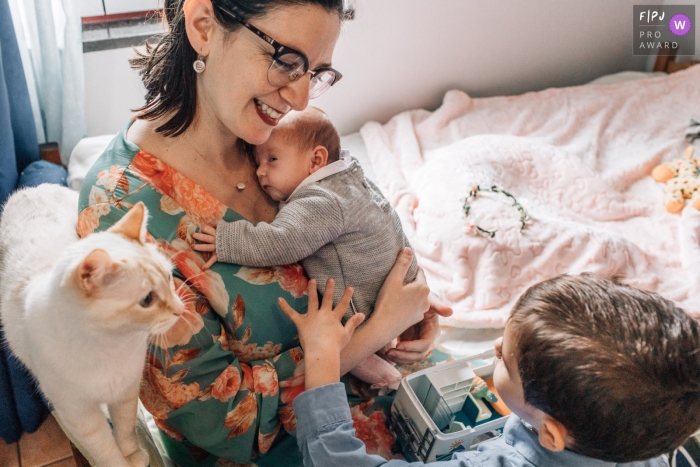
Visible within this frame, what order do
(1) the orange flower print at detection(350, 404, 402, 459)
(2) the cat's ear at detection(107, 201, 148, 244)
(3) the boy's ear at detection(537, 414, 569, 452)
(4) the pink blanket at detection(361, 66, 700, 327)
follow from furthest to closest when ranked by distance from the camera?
(4) the pink blanket at detection(361, 66, 700, 327)
(1) the orange flower print at detection(350, 404, 402, 459)
(3) the boy's ear at detection(537, 414, 569, 452)
(2) the cat's ear at detection(107, 201, 148, 244)

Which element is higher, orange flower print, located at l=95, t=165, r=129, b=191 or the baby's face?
orange flower print, located at l=95, t=165, r=129, b=191

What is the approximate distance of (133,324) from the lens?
2.41 feet

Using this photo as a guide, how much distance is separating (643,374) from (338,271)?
65cm

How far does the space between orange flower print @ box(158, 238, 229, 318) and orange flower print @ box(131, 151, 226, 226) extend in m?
0.08

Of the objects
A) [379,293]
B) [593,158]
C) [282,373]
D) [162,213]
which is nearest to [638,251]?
[593,158]

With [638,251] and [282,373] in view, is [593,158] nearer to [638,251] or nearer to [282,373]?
[638,251]

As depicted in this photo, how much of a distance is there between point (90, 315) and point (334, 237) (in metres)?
0.59

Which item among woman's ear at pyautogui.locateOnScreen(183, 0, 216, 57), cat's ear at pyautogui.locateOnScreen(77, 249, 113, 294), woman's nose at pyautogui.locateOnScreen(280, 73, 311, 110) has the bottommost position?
cat's ear at pyautogui.locateOnScreen(77, 249, 113, 294)

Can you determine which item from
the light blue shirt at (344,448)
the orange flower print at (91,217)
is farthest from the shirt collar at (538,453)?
the orange flower print at (91,217)

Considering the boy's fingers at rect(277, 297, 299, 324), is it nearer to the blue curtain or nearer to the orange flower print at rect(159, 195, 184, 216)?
the orange flower print at rect(159, 195, 184, 216)

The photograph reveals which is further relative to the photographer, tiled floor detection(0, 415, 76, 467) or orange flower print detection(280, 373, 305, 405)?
tiled floor detection(0, 415, 76, 467)

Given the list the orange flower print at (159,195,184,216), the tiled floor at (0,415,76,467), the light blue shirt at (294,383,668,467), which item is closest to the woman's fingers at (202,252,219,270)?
the orange flower print at (159,195,184,216)

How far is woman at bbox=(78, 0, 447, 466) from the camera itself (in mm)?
989

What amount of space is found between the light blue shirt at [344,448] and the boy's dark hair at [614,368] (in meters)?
0.07
